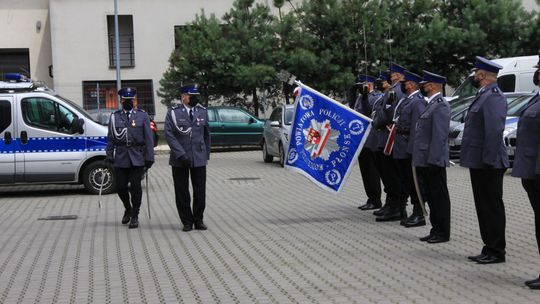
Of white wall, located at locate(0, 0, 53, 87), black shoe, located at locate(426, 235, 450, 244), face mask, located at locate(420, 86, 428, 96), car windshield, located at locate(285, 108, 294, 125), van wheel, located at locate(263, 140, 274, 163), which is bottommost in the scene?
van wheel, located at locate(263, 140, 274, 163)

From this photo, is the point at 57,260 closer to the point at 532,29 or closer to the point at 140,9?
the point at 532,29

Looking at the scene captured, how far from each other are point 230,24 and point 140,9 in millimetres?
8595

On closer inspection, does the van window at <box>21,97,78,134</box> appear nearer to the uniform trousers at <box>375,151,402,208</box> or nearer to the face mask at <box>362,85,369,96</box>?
the face mask at <box>362,85,369,96</box>

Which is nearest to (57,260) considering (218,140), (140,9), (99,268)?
(99,268)

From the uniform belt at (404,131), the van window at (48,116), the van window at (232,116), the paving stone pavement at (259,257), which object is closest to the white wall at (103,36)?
the van window at (232,116)

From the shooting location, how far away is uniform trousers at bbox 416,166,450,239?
8844mm

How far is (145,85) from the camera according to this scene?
3934 cm

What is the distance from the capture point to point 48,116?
14.8 m

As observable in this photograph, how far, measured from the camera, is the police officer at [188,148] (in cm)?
1019

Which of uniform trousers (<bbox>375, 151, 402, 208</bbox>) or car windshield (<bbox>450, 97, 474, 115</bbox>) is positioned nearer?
uniform trousers (<bbox>375, 151, 402, 208</bbox>)

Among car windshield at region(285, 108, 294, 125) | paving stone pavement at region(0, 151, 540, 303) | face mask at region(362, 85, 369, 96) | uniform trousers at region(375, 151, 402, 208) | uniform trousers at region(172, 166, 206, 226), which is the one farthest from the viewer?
car windshield at region(285, 108, 294, 125)

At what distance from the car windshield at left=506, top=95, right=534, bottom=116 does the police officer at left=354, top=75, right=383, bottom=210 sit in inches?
297

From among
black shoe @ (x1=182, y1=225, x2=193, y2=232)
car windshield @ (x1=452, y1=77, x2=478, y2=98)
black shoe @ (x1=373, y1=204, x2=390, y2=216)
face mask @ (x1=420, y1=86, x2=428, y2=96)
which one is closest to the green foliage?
car windshield @ (x1=452, y1=77, x2=478, y2=98)

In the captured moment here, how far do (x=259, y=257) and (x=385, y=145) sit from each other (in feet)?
9.53
